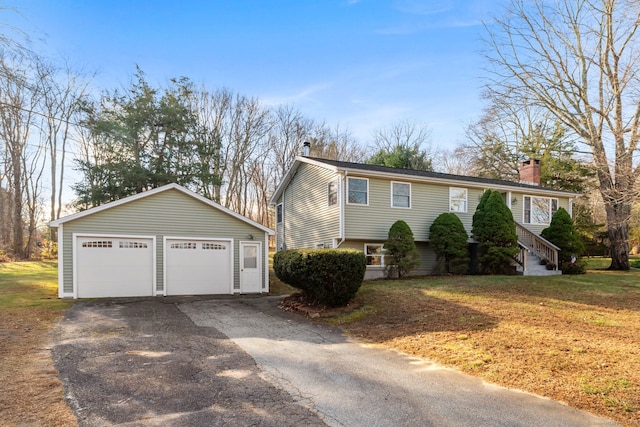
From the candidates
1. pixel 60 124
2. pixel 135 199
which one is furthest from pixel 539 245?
pixel 60 124

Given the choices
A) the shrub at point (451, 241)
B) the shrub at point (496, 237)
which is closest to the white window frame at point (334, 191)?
the shrub at point (451, 241)

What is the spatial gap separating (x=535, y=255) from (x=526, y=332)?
12016 mm

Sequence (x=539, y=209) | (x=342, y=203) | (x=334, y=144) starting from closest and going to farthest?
1. (x=342, y=203)
2. (x=539, y=209)
3. (x=334, y=144)

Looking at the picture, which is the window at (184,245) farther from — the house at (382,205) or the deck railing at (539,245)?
the deck railing at (539,245)

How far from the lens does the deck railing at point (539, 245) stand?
1722cm

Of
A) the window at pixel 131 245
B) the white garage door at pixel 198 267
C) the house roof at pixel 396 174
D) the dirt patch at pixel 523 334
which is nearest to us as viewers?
the dirt patch at pixel 523 334

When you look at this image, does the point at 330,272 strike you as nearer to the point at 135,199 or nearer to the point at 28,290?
the point at 135,199

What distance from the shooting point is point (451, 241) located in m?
16.6

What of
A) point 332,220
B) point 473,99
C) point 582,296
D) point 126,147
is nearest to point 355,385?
point 582,296

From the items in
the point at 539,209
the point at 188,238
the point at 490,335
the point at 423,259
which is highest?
the point at 539,209

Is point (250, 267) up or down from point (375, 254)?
down

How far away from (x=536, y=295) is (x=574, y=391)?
6982mm

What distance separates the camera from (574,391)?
15.5 ft

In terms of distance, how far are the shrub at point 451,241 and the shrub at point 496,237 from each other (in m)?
0.80
